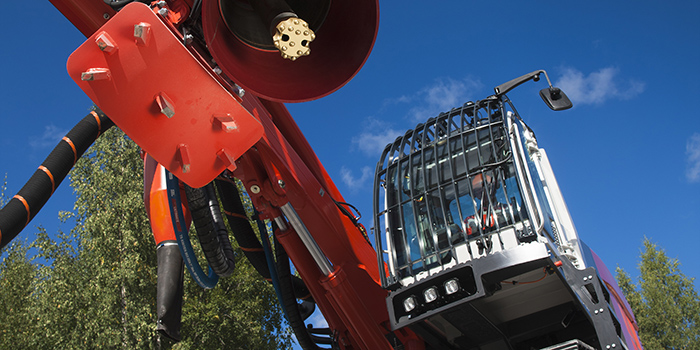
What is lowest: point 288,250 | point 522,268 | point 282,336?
point 522,268

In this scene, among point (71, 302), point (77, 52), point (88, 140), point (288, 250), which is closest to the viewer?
point (77, 52)

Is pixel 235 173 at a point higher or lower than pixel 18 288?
lower

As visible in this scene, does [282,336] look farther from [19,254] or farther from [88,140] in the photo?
[88,140]

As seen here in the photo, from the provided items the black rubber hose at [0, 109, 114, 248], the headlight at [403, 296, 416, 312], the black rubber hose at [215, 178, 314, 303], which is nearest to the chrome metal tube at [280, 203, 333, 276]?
the black rubber hose at [215, 178, 314, 303]

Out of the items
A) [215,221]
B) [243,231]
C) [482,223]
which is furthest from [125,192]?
[482,223]

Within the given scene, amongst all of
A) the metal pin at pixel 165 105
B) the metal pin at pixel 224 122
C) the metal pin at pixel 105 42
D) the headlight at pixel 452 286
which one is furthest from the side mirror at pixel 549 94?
the metal pin at pixel 105 42

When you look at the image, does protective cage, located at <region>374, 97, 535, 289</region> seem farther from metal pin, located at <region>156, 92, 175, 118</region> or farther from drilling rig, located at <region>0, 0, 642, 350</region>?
metal pin, located at <region>156, 92, 175, 118</region>

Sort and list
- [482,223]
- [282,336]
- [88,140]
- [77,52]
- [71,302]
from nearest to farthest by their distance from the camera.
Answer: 1. [77,52]
2. [88,140]
3. [482,223]
4. [71,302]
5. [282,336]

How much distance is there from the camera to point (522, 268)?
562 cm

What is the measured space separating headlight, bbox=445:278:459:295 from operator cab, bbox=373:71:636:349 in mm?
10

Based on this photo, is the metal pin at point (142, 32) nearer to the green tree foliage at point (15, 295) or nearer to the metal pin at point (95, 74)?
the metal pin at point (95, 74)

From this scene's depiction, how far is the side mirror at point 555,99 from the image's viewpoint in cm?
669

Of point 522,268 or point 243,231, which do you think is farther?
point 243,231

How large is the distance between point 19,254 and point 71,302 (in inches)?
323
